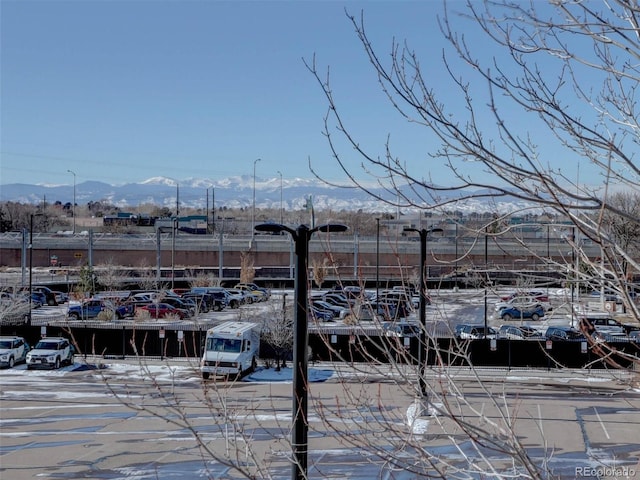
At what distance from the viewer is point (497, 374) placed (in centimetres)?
2694

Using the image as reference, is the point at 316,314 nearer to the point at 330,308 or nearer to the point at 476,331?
the point at 476,331

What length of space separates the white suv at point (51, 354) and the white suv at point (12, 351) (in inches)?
39.0

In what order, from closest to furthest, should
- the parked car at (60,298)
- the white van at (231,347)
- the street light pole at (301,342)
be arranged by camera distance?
the street light pole at (301,342), the white van at (231,347), the parked car at (60,298)

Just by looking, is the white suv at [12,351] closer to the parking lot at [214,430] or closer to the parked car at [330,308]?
the parking lot at [214,430]

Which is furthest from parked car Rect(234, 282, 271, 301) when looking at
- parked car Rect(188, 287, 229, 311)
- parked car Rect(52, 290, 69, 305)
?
parked car Rect(52, 290, 69, 305)

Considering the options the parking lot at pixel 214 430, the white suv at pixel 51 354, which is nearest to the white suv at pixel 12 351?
the white suv at pixel 51 354

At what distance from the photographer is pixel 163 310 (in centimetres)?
3912

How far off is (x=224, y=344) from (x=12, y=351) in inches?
346

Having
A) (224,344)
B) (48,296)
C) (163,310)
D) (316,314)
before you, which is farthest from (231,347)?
(48,296)

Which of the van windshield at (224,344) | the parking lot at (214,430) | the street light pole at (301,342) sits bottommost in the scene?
the parking lot at (214,430)

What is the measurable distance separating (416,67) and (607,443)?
47.3 ft

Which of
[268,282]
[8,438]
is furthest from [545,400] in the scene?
[268,282]

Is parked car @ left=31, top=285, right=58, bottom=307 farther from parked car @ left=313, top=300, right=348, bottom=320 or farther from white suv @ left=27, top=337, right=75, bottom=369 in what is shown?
white suv @ left=27, top=337, right=75, bottom=369

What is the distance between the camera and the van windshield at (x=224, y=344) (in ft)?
85.3
